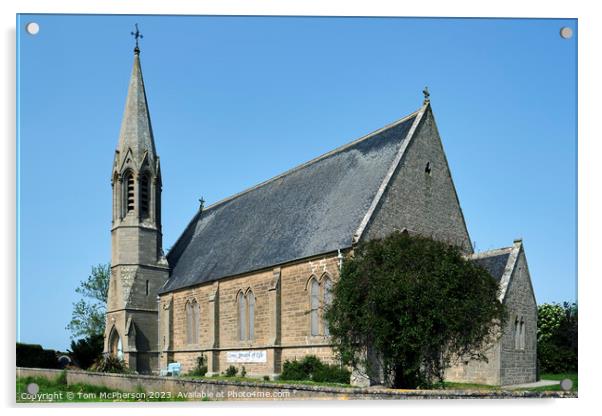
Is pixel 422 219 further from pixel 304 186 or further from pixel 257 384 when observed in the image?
pixel 257 384

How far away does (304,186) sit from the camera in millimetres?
35062

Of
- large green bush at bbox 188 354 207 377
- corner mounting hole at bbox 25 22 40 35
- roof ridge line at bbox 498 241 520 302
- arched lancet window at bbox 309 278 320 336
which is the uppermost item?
corner mounting hole at bbox 25 22 40 35

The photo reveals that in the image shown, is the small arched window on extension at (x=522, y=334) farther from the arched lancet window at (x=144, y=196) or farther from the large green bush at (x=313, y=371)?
the arched lancet window at (x=144, y=196)

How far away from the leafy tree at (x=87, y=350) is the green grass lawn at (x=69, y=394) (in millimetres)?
12056

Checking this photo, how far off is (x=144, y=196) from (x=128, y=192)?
915 mm

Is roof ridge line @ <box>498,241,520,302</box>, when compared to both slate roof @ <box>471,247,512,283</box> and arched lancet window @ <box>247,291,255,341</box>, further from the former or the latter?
arched lancet window @ <box>247,291,255,341</box>

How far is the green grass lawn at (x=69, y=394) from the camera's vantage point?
17.1 m

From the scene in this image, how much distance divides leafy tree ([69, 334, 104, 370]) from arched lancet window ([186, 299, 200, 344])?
15.2 ft

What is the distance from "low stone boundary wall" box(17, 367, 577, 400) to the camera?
16.9m

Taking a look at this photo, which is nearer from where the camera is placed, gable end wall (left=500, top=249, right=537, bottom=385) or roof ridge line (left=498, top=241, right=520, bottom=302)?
gable end wall (left=500, top=249, right=537, bottom=385)

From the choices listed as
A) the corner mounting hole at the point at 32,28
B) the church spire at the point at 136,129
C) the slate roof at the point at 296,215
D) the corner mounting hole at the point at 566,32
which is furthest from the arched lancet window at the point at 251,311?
the corner mounting hole at the point at 566,32

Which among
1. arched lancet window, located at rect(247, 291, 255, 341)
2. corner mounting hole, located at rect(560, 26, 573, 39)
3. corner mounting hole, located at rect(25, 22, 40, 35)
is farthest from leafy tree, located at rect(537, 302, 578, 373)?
corner mounting hole, located at rect(25, 22, 40, 35)

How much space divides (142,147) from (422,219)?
59.8ft
